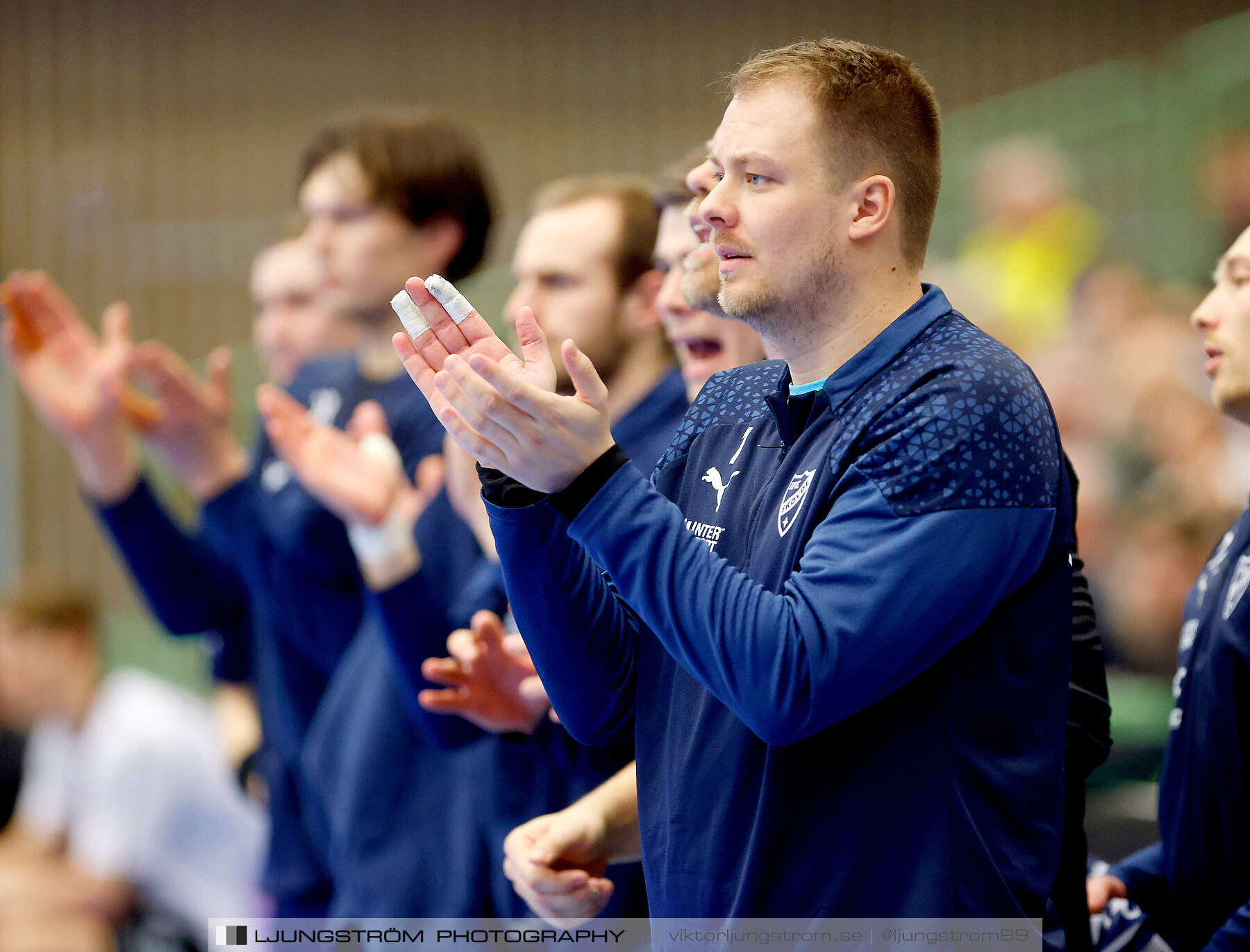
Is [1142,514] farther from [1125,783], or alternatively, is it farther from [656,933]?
[656,933]

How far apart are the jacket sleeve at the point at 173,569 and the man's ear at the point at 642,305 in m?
1.86

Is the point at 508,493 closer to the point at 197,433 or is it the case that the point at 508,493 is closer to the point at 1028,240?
the point at 197,433

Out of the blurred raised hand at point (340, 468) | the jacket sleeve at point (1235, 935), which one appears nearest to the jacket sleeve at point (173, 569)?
the blurred raised hand at point (340, 468)

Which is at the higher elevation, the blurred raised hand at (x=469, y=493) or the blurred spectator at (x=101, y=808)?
the blurred raised hand at (x=469, y=493)

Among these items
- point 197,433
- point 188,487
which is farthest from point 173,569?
point 197,433

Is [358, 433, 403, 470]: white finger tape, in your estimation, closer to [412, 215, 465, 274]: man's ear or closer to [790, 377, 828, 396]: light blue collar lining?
[412, 215, 465, 274]: man's ear

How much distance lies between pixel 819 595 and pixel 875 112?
57 cm

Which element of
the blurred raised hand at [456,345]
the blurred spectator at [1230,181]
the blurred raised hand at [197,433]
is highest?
the blurred spectator at [1230,181]

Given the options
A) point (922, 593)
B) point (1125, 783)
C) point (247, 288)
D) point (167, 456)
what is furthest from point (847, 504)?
point (247, 288)

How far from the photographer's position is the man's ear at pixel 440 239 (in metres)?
3.28

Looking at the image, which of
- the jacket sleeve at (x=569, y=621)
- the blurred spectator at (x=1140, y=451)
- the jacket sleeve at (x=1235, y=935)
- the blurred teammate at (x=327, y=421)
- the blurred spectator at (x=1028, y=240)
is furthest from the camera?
the blurred spectator at (x=1028, y=240)

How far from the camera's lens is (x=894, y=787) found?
1352 millimetres

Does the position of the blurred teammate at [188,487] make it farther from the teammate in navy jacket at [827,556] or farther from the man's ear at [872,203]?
the man's ear at [872,203]

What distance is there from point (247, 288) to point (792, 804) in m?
7.30
